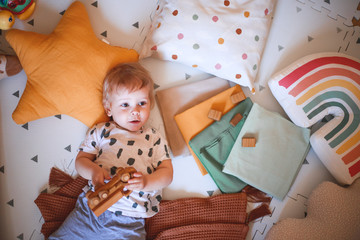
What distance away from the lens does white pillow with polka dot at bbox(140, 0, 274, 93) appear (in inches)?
45.8

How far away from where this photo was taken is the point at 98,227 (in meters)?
1.02

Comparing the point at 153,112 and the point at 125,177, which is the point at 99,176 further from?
the point at 153,112

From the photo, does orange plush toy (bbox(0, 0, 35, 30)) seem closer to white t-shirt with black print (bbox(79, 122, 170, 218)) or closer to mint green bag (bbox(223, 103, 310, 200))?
white t-shirt with black print (bbox(79, 122, 170, 218))

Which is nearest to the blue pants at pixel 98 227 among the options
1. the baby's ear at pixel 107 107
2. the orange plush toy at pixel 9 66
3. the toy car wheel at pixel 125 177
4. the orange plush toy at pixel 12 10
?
the toy car wheel at pixel 125 177

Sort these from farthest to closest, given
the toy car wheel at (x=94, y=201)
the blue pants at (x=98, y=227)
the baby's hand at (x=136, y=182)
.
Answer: the blue pants at (x=98, y=227), the baby's hand at (x=136, y=182), the toy car wheel at (x=94, y=201)

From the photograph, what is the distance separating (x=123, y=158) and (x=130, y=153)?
0.13 ft

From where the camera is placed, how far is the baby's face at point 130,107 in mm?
1054

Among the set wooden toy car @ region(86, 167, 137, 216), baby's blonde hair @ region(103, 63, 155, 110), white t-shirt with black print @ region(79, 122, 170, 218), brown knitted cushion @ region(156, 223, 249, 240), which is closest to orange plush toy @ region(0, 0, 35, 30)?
baby's blonde hair @ region(103, 63, 155, 110)

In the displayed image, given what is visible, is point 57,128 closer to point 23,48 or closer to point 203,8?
point 23,48

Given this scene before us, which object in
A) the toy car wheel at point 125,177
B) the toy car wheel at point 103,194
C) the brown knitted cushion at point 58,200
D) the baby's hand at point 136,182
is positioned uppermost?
the toy car wheel at point 125,177

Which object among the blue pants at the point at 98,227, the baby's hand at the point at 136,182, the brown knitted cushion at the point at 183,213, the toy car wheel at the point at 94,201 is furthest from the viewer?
the brown knitted cushion at the point at 183,213

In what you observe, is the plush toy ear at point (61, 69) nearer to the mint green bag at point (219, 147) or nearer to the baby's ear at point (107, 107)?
the baby's ear at point (107, 107)

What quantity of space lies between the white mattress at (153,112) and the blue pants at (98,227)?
0.22m

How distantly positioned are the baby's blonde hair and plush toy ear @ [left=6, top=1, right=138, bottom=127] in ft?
0.14
